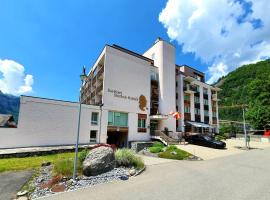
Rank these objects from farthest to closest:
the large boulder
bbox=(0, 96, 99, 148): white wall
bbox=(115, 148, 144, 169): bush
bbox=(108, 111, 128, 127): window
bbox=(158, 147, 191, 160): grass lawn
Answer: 1. bbox=(108, 111, 128, 127): window
2. bbox=(0, 96, 99, 148): white wall
3. bbox=(158, 147, 191, 160): grass lawn
4. bbox=(115, 148, 144, 169): bush
5. the large boulder

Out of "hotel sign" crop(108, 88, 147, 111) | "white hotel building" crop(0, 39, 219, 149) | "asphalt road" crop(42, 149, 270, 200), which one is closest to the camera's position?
"asphalt road" crop(42, 149, 270, 200)

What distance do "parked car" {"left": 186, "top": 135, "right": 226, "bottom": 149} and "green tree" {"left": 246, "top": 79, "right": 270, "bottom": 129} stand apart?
31108mm

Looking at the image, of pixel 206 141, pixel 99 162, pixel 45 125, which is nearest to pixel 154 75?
pixel 206 141

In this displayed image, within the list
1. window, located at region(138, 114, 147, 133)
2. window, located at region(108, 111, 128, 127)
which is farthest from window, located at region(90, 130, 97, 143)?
window, located at region(138, 114, 147, 133)

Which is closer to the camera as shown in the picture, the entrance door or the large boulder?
the large boulder

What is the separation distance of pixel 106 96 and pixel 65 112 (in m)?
6.86

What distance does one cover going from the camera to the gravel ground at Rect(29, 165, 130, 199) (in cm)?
909

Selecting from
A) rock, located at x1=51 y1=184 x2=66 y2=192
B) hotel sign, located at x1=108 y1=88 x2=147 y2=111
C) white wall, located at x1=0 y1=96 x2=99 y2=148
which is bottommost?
rock, located at x1=51 y1=184 x2=66 y2=192

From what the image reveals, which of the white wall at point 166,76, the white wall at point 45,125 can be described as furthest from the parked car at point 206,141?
the white wall at point 45,125

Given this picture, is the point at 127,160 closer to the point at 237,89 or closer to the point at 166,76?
the point at 166,76

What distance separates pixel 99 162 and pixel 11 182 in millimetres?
5187

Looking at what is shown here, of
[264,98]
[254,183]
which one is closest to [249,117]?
[264,98]

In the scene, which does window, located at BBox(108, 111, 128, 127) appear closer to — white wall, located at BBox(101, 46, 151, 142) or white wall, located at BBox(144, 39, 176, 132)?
white wall, located at BBox(101, 46, 151, 142)

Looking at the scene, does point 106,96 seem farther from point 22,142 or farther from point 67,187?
point 67,187
